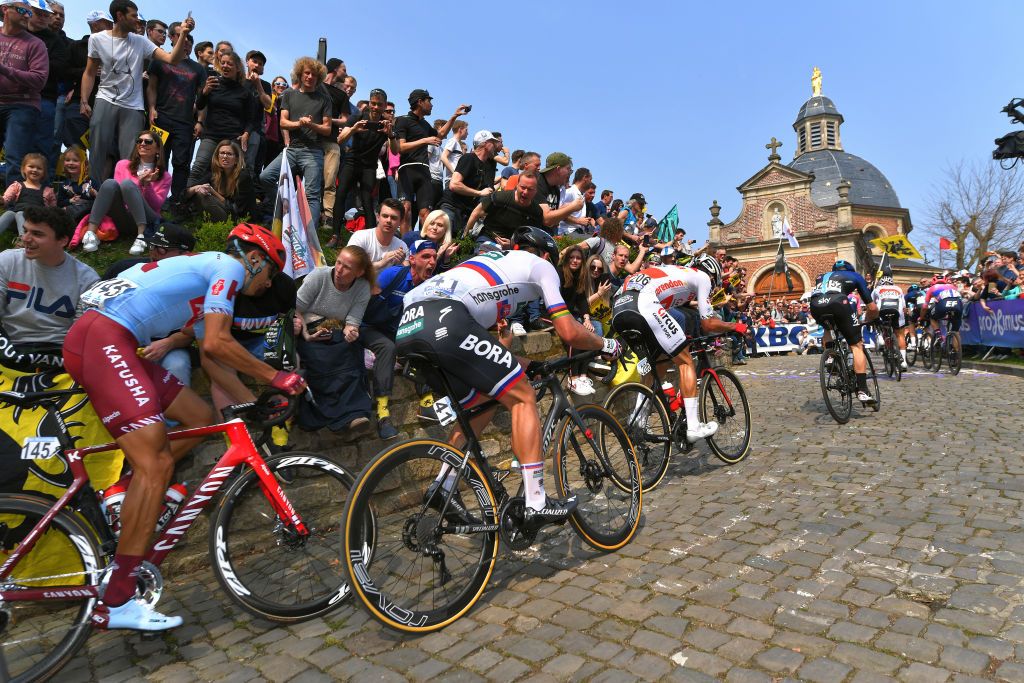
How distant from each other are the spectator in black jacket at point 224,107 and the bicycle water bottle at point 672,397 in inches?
232

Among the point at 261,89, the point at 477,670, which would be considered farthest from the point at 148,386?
the point at 261,89

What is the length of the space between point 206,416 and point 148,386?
17.6 inches

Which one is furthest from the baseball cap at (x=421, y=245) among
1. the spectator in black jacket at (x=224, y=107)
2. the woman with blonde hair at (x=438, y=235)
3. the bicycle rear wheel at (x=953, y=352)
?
the bicycle rear wheel at (x=953, y=352)

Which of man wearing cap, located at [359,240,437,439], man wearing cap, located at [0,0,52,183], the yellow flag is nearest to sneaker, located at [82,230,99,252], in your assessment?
man wearing cap, located at [0,0,52,183]

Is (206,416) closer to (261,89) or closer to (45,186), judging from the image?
(45,186)

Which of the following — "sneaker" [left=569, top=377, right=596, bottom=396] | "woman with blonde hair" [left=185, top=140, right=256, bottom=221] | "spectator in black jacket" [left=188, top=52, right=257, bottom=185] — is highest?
"spectator in black jacket" [left=188, top=52, right=257, bottom=185]

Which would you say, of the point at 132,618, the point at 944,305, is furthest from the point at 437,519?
the point at 944,305

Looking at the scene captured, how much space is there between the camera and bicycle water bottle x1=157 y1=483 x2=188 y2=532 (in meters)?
3.18

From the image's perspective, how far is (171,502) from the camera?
3229 millimetres

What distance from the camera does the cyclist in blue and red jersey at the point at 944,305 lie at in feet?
45.1

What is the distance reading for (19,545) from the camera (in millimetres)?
2795

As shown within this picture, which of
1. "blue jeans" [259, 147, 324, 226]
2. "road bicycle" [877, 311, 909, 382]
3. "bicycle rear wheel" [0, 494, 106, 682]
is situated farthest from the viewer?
"road bicycle" [877, 311, 909, 382]

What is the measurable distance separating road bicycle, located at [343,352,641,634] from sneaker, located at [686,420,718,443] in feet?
6.82

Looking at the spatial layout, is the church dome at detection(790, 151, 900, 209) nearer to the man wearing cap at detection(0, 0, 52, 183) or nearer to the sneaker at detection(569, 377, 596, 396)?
the sneaker at detection(569, 377, 596, 396)
